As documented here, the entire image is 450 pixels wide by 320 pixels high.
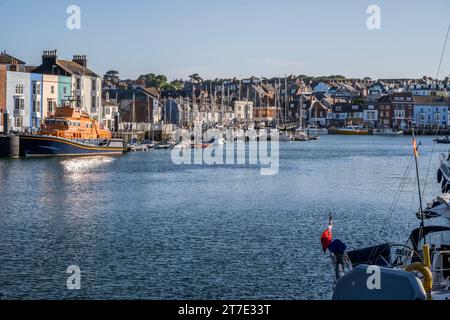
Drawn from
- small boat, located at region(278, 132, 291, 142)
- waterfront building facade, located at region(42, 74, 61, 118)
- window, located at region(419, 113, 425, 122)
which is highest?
waterfront building facade, located at region(42, 74, 61, 118)

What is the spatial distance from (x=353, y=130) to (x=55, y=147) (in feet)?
353

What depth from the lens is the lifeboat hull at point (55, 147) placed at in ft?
219

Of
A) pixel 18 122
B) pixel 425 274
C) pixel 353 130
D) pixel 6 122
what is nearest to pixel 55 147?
pixel 6 122

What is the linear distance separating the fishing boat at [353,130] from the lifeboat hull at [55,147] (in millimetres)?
97903

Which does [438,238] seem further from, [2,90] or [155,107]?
[155,107]

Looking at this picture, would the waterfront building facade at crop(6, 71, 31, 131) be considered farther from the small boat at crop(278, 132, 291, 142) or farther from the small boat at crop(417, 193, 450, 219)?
the small boat at crop(417, 193, 450, 219)

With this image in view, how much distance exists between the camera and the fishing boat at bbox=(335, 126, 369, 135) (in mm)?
165375

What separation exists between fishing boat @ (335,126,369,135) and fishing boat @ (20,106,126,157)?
96.0 m

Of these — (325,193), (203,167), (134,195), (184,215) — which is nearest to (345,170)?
(203,167)

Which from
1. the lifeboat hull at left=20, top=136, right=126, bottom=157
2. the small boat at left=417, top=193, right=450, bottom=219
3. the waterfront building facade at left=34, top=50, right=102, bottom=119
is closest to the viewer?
the small boat at left=417, top=193, right=450, bottom=219

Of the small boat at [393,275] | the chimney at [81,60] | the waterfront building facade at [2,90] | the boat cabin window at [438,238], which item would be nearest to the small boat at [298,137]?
the chimney at [81,60]

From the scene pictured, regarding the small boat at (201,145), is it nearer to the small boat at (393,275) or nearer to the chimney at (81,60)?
the chimney at (81,60)

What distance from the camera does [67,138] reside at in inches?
2798

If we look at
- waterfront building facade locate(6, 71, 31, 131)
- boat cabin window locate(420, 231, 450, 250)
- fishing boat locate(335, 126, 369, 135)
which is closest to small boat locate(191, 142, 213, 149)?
waterfront building facade locate(6, 71, 31, 131)
